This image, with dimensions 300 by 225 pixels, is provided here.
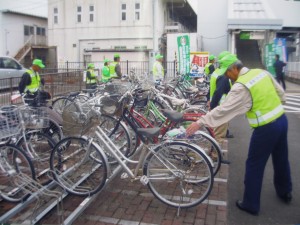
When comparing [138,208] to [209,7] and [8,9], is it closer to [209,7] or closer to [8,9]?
[209,7]

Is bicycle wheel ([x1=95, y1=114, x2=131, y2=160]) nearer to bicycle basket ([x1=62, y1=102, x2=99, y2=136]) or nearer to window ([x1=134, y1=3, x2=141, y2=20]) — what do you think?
bicycle basket ([x1=62, y1=102, x2=99, y2=136])

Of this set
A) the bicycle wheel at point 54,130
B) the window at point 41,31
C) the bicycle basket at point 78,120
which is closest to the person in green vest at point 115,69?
the bicycle wheel at point 54,130

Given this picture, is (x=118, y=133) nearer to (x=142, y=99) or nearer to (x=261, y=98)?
(x=142, y=99)

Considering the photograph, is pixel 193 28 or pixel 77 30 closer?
pixel 77 30

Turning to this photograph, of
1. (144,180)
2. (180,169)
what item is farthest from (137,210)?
(180,169)

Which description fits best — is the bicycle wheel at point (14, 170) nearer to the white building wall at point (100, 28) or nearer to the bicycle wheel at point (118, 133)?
the bicycle wheel at point (118, 133)

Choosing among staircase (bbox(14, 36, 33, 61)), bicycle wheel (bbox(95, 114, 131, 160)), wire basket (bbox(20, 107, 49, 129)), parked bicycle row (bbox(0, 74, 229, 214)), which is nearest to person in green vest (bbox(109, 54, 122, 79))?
bicycle wheel (bbox(95, 114, 131, 160))

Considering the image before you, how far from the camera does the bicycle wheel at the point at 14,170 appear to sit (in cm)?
389

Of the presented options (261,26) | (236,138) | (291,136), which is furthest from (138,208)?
(261,26)

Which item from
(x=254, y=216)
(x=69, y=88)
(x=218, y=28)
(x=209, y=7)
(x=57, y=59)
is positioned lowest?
(x=254, y=216)

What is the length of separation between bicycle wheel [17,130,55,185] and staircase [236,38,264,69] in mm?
23509

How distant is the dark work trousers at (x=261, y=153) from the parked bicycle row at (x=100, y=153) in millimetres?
443

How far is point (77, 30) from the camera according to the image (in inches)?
1115

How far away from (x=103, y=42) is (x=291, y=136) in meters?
22.5
